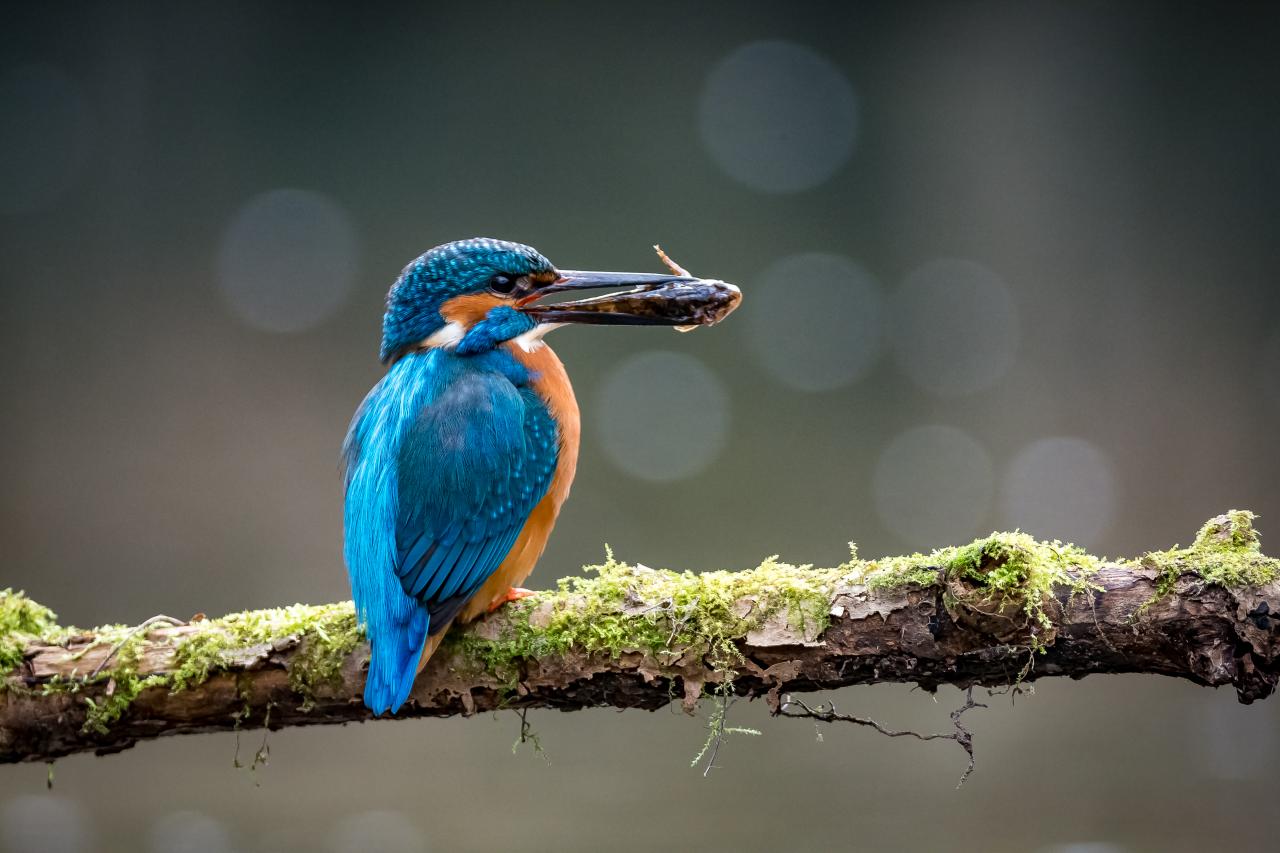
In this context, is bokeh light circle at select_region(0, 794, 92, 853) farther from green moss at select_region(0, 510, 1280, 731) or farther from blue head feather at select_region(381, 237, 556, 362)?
blue head feather at select_region(381, 237, 556, 362)

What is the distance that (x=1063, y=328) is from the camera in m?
4.62

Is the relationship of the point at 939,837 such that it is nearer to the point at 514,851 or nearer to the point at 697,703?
the point at 514,851

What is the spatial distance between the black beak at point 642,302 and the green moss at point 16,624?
3.05ft

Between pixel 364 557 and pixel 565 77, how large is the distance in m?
3.77

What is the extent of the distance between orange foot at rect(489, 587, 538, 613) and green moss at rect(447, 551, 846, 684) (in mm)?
47

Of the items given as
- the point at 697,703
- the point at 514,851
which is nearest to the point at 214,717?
the point at 697,703

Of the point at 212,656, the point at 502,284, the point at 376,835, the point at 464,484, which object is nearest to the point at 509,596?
the point at 464,484

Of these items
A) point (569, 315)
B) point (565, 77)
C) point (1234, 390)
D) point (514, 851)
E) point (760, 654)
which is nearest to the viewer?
point (760, 654)

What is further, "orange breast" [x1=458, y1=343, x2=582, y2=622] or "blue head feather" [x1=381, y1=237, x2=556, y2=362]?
"blue head feather" [x1=381, y1=237, x2=556, y2=362]

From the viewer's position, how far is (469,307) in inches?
73.0

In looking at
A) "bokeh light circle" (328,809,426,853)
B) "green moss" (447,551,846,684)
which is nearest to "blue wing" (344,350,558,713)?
"green moss" (447,551,846,684)

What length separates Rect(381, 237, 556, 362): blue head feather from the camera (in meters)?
1.84

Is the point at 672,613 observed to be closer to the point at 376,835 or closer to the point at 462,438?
the point at 462,438

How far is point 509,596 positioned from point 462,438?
26 cm
